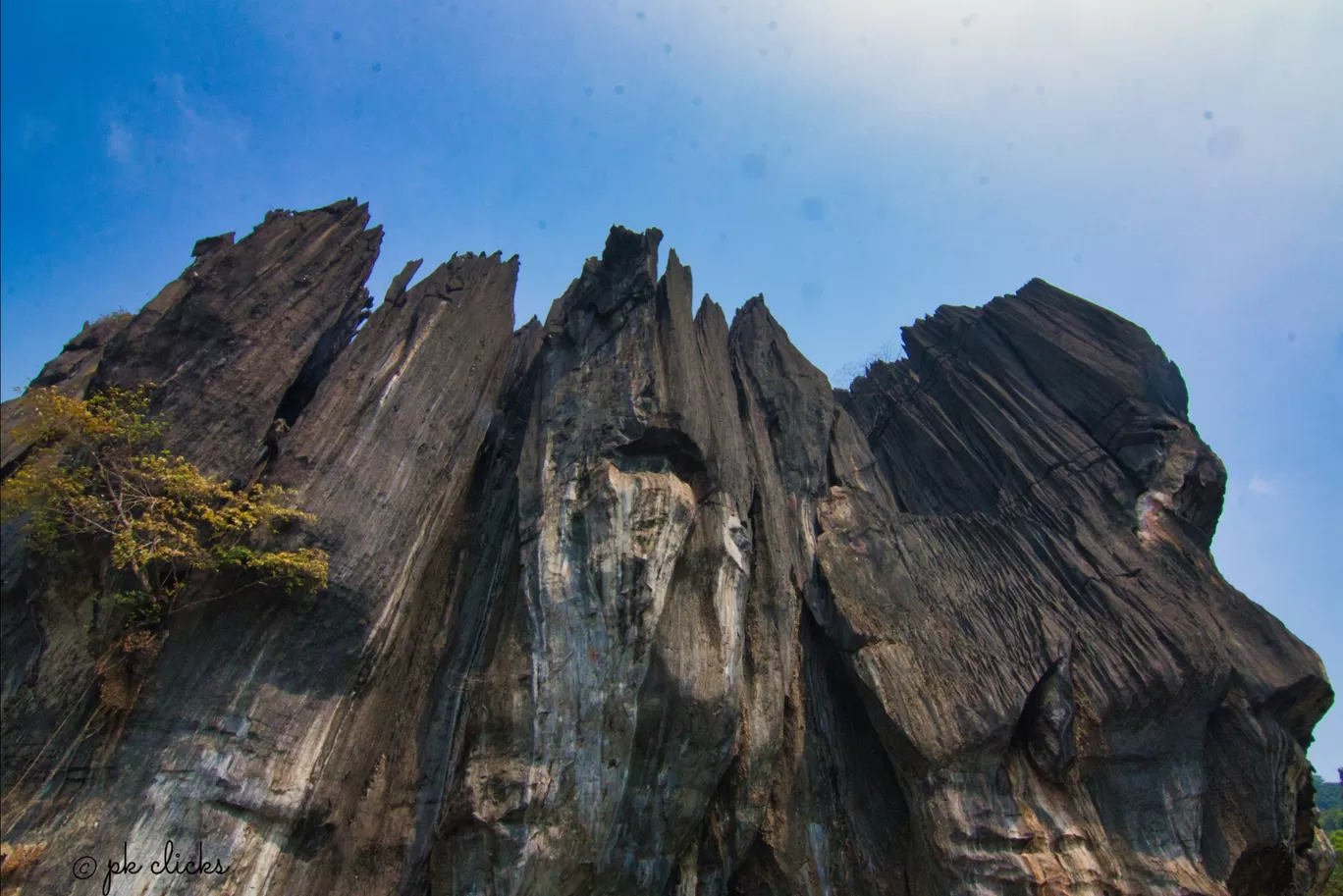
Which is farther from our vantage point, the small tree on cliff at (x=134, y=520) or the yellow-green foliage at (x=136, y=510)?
the yellow-green foliage at (x=136, y=510)

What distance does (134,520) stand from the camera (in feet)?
36.5

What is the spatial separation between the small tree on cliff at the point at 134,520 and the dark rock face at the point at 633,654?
46 cm

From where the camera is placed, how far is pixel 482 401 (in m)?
17.6

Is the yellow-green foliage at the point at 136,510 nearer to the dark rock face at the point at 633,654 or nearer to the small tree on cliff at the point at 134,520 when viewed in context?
the small tree on cliff at the point at 134,520

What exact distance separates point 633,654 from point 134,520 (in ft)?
27.2

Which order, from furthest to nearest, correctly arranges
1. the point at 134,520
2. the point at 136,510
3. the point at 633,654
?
1. the point at 633,654
2. the point at 136,510
3. the point at 134,520

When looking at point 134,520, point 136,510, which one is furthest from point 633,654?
point 136,510

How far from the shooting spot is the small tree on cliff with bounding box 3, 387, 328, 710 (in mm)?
10961

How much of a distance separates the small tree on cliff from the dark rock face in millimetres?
464

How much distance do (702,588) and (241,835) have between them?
8.19 meters

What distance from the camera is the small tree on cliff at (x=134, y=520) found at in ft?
36.0

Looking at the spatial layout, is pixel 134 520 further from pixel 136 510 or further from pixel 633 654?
Answer: pixel 633 654

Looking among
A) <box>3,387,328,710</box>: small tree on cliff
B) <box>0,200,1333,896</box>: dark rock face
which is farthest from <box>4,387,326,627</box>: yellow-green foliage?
<box>0,200,1333,896</box>: dark rock face

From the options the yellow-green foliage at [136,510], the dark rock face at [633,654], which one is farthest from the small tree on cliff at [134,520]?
the dark rock face at [633,654]
